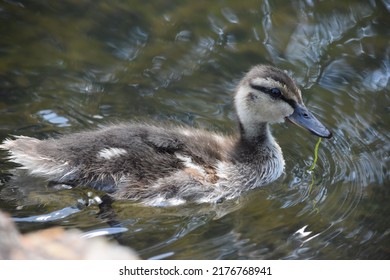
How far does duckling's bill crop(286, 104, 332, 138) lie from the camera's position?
4717 mm

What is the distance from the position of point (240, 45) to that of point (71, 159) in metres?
2.03

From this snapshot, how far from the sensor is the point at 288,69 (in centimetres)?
570

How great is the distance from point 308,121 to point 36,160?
1.62 m

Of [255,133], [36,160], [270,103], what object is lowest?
[36,160]

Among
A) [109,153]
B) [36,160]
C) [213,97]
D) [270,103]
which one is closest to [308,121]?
[270,103]

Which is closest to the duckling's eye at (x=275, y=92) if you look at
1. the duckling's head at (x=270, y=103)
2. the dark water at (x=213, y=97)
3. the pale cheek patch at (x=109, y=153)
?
the duckling's head at (x=270, y=103)

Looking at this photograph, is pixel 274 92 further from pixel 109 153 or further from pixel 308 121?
pixel 109 153

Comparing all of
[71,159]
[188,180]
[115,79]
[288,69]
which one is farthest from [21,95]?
[288,69]

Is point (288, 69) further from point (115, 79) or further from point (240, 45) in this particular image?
point (115, 79)

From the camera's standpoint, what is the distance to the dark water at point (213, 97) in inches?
164

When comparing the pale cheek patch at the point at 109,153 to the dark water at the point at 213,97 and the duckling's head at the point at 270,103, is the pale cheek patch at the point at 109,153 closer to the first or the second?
the dark water at the point at 213,97

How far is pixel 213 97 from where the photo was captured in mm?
5402

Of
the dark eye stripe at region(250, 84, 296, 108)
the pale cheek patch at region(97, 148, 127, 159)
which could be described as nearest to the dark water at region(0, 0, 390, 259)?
the pale cheek patch at region(97, 148, 127, 159)

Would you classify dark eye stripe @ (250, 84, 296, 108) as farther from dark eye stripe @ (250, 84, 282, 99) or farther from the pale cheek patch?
the pale cheek patch
